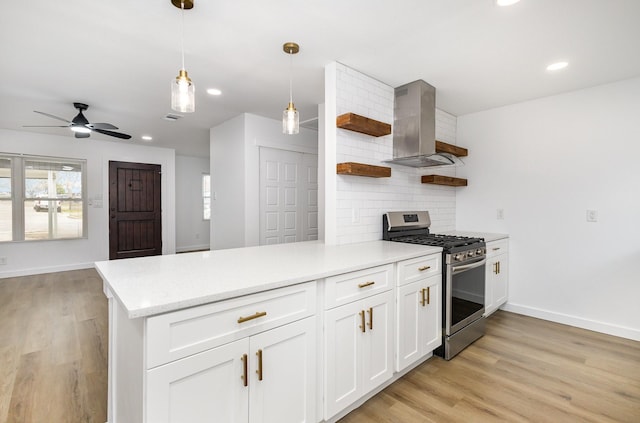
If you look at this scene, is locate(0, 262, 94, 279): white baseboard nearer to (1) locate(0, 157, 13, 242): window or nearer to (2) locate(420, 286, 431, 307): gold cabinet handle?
(1) locate(0, 157, 13, 242): window

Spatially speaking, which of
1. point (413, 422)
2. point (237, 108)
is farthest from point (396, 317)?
point (237, 108)

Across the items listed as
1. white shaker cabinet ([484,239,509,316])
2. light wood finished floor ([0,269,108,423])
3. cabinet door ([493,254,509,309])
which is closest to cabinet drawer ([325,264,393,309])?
light wood finished floor ([0,269,108,423])

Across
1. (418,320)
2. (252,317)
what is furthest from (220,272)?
(418,320)

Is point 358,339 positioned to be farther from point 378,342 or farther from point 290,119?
point 290,119

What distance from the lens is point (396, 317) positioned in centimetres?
203

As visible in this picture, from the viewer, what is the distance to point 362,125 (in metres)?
2.55

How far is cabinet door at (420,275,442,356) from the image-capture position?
2242mm

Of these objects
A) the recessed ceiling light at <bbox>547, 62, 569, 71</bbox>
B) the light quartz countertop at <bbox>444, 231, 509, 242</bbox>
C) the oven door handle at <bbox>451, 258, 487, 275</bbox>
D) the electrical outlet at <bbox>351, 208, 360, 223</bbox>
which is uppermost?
the recessed ceiling light at <bbox>547, 62, 569, 71</bbox>

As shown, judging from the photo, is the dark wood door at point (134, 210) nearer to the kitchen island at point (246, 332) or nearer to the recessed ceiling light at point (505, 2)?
the kitchen island at point (246, 332)

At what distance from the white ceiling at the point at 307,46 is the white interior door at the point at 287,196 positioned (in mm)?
1047

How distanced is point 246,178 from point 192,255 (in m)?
2.18

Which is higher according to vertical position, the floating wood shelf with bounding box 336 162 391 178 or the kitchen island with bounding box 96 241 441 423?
the floating wood shelf with bounding box 336 162 391 178

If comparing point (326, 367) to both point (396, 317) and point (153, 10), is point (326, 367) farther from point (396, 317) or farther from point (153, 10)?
point (153, 10)

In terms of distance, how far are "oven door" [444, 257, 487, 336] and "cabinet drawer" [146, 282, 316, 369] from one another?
4.67ft
